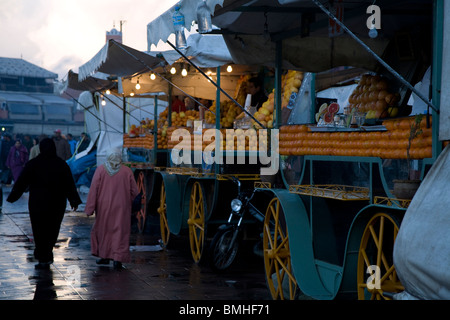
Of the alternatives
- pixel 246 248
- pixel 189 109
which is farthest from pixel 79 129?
pixel 246 248

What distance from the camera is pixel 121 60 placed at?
35.1 ft

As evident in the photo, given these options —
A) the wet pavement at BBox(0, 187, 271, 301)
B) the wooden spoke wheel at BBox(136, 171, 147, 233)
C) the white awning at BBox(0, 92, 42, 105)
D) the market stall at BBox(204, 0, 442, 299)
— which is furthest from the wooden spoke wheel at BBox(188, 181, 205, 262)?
the white awning at BBox(0, 92, 42, 105)

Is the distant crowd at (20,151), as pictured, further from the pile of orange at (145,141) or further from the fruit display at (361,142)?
the fruit display at (361,142)

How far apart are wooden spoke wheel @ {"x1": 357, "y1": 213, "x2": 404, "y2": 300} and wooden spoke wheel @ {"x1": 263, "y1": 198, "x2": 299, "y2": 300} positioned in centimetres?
115

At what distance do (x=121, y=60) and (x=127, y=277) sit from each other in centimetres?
386

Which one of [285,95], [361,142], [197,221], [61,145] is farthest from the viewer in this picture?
[61,145]

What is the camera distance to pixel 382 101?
6.00 metres

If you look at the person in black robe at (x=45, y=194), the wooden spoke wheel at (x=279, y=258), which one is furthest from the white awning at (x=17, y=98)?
the wooden spoke wheel at (x=279, y=258)

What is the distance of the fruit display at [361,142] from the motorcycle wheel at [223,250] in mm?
1929

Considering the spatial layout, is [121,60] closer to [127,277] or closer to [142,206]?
[142,206]

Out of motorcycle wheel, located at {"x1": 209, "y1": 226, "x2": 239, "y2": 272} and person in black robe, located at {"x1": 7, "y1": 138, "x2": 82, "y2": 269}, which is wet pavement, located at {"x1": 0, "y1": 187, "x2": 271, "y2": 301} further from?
person in black robe, located at {"x1": 7, "y1": 138, "x2": 82, "y2": 269}

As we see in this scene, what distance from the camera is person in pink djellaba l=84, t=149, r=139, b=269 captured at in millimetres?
8867

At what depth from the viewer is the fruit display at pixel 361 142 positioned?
14.7 ft

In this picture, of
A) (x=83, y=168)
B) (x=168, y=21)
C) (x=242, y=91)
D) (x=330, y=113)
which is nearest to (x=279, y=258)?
(x=330, y=113)
